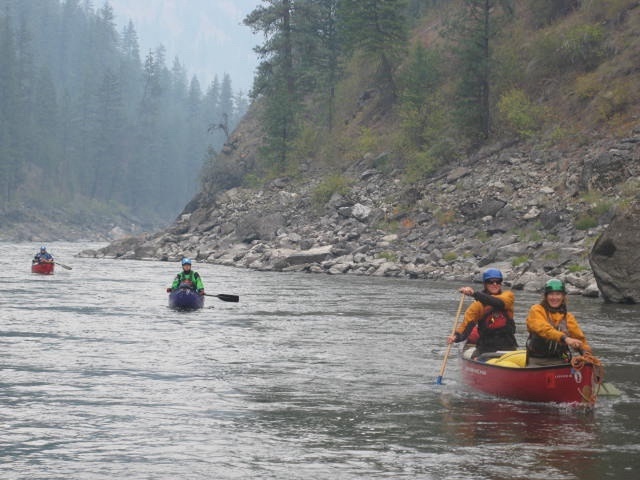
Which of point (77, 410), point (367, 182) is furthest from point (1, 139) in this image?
point (77, 410)

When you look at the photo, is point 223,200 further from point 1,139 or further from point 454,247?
point 1,139

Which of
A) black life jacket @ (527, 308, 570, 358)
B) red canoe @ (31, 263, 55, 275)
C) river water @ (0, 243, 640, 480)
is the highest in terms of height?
red canoe @ (31, 263, 55, 275)

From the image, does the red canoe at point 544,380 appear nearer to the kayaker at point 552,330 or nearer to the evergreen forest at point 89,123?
the kayaker at point 552,330

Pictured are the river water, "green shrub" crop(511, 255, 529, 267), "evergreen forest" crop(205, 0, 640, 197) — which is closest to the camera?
the river water

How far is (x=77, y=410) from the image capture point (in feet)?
33.7

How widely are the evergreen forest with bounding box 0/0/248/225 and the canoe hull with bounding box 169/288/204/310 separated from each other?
174 feet

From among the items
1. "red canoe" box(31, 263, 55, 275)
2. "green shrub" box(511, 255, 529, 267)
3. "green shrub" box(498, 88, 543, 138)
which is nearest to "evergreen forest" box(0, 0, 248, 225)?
"green shrub" box(498, 88, 543, 138)

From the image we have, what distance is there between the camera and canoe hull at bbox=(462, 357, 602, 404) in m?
10.3

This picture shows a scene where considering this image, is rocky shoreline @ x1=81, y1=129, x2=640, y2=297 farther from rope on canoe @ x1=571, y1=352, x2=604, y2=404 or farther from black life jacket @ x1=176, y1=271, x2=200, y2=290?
rope on canoe @ x1=571, y1=352, x2=604, y2=404

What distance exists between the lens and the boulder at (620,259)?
22.7 metres

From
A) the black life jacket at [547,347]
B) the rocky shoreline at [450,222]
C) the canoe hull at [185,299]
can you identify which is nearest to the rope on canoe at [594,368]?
the black life jacket at [547,347]

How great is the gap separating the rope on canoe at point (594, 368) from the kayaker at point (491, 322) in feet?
6.52

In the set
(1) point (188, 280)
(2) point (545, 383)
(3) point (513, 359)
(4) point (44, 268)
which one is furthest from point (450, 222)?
(2) point (545, 383)

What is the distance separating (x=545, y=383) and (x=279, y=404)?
3.22 metres
